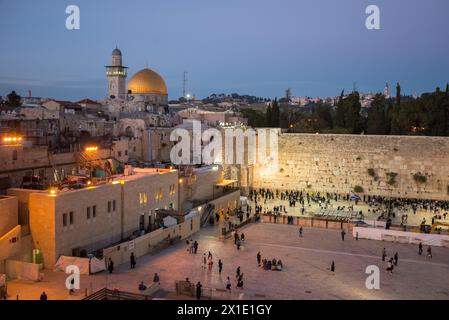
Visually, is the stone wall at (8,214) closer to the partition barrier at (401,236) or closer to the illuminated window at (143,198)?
the illuminated window at (143,198)

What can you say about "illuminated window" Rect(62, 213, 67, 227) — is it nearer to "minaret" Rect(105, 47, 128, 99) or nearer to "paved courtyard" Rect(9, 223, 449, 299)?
"paved courtyard" Rect(9, 223, 449, 299)

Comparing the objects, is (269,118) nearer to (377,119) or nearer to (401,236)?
(377,119)

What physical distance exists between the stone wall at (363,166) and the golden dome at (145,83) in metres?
15.4

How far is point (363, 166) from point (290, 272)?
19.1 metres

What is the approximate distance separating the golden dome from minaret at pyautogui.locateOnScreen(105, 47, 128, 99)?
893 millimetres

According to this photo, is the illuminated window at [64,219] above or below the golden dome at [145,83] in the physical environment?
below

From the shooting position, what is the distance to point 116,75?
46.3 meters

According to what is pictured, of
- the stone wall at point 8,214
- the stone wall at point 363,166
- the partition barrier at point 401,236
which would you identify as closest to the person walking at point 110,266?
the stone wall at point 8,214

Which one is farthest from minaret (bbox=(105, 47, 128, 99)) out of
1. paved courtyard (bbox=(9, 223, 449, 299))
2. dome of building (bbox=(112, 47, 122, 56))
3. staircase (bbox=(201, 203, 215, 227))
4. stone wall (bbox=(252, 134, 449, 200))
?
paved courtyard (bbox=(9, 223, 449, 299))

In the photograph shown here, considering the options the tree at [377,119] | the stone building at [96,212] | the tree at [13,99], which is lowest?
the stone building at [96,212]

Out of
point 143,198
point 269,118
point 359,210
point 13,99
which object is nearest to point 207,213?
point 143,198

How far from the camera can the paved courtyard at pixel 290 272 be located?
1441 centimetres

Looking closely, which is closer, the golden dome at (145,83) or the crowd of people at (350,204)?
the crowd of people at (350,204)
